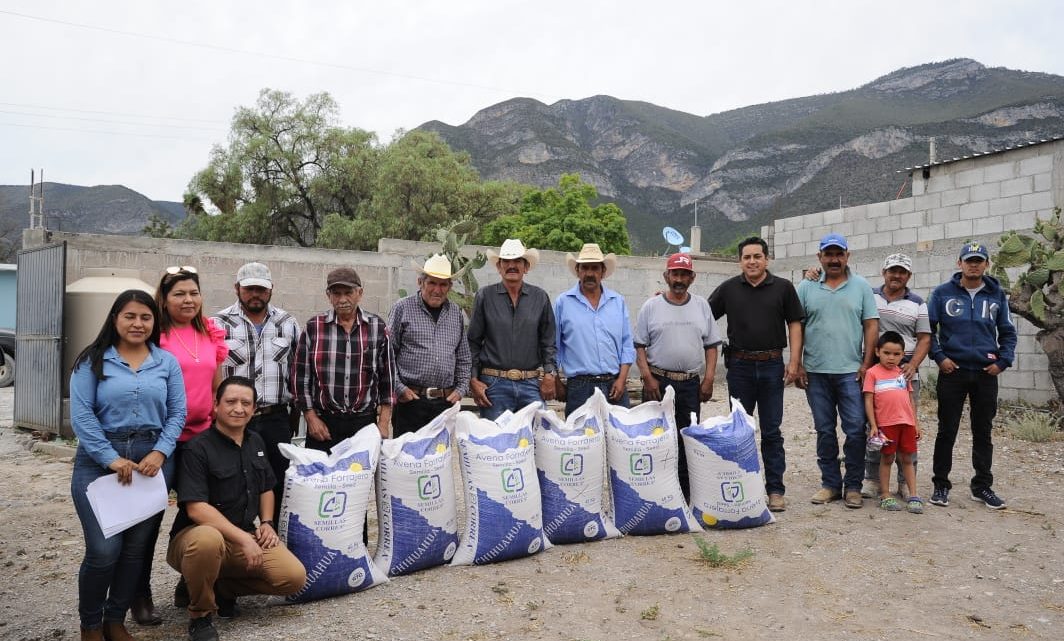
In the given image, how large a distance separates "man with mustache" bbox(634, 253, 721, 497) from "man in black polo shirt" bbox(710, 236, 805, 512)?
205mm

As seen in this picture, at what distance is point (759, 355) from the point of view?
4.73 meters

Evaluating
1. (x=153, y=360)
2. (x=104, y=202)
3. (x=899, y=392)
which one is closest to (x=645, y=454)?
(x=899, y=392)

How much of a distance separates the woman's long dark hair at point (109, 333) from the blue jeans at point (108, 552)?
30 cm

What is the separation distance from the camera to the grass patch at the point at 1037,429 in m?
7.07

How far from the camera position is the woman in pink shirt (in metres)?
3.23

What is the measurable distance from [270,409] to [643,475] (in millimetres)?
2118

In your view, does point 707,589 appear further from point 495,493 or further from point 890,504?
point 890,504

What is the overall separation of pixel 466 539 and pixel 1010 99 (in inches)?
2970

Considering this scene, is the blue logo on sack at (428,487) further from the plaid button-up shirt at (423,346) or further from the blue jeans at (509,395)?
the blue jeans at (509,395)

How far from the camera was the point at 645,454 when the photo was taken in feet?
13.6

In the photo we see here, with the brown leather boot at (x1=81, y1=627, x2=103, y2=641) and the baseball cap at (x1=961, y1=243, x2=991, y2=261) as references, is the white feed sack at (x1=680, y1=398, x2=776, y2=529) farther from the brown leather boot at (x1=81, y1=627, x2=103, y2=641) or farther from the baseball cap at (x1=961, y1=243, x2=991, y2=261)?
the brown leather boot at (x1=81, y1=627, x2=103, y2=641)

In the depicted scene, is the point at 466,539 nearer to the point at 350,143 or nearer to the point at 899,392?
the point at 899,392

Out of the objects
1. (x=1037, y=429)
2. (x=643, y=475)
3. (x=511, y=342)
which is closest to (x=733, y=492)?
(x=643, y=475)

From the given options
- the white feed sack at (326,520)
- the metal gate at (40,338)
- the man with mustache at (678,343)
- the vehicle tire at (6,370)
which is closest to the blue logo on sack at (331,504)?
the white feed sack at (326,520)
